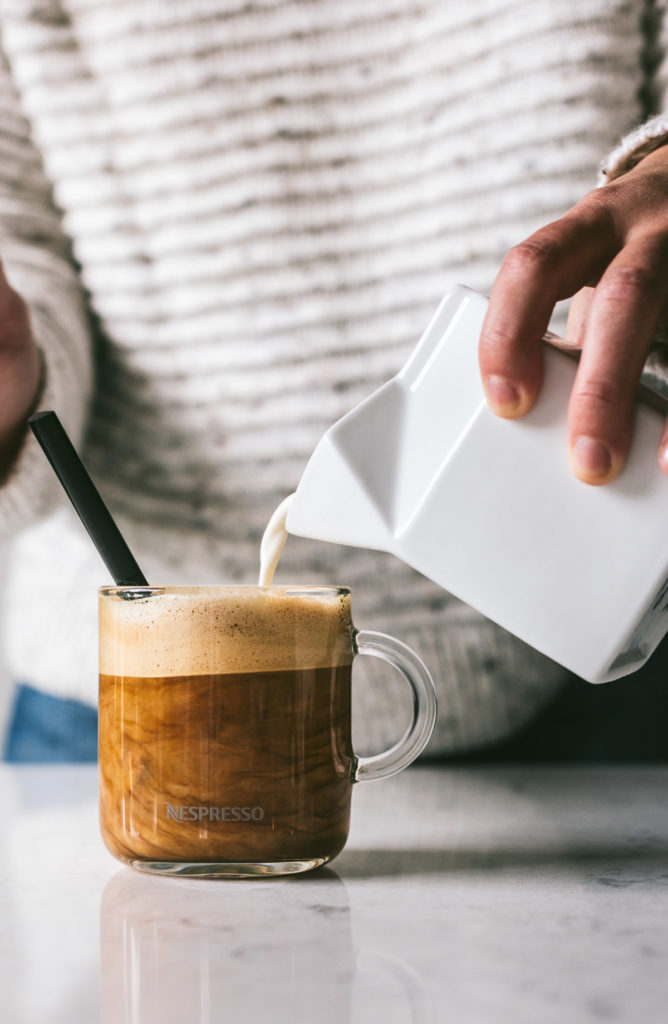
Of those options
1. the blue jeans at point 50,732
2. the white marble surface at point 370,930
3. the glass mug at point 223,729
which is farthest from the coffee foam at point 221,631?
the blue jeans at point 50,732

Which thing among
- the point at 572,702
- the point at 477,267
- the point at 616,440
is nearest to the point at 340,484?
the point at 616,440

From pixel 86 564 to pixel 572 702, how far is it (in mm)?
529

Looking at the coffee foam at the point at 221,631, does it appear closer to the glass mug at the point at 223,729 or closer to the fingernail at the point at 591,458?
the glass mug at the point at 223,729

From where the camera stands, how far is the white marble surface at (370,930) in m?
0.40

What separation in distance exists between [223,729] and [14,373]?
472 millimetres

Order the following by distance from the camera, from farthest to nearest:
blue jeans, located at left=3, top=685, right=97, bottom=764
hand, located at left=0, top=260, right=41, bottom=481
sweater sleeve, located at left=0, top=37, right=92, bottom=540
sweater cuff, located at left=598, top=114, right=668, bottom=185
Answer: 1. blue jeans, located at left=3, top=685, right=97, bottom=764
2. sweater sleeve, located at left=0, top=37, right=92, bottom=540
3. hand, located at left=0, top=260, right=41, bottom=481
4. sweater cuff, located at left=598, top=114, right=668, bottom=185

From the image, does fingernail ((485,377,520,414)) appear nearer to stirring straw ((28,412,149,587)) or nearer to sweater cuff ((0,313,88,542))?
stirring straw ((28,412,149,587))

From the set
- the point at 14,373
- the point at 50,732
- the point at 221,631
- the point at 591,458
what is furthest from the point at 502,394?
the point at 50,732

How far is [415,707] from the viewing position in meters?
0.61

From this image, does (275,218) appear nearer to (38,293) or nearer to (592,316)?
(38,293)

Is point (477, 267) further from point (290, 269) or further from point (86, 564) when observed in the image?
point (86, 564)

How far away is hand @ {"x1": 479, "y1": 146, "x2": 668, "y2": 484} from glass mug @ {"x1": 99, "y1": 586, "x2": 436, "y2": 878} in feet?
0.52

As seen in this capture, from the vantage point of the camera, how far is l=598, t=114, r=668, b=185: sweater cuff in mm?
658

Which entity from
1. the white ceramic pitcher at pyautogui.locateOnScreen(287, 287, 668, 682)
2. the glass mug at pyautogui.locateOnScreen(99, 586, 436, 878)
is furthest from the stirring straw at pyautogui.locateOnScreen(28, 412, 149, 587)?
the white ceramic pitcher at pyautogui.locateOnScreen(287, 287, 668, 682)
